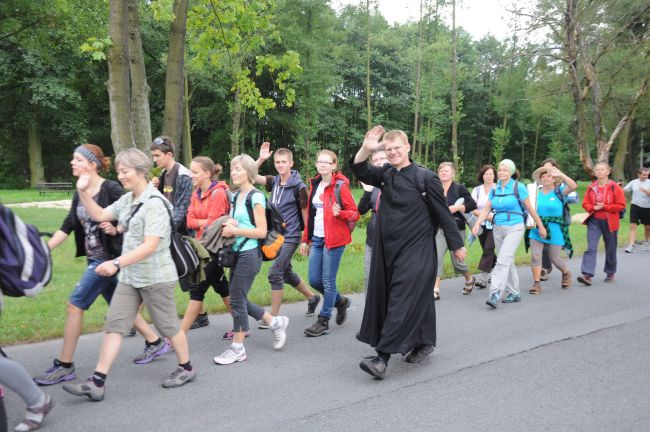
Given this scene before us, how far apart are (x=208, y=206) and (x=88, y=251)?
48.8 inches

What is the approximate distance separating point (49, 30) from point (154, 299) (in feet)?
68.6

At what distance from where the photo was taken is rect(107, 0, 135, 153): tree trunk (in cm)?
864

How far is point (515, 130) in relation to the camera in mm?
62188

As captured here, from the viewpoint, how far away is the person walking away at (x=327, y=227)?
600cm

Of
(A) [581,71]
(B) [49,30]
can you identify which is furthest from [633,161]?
(B) [49,30]

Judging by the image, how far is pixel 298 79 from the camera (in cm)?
3503

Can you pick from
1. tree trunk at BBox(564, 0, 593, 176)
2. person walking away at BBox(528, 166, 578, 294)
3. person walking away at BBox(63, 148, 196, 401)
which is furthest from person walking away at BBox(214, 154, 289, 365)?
tree trunk at BBox(564, 0, 593, 176)

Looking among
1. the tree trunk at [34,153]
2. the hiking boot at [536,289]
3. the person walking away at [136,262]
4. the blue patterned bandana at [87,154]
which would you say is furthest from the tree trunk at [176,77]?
the tree trunk at [34,153]

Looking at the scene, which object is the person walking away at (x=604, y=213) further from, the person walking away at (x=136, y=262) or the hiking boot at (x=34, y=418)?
the hiking boot at (x=34, y=418)

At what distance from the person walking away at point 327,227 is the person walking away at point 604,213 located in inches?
202

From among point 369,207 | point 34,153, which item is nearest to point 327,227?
point 369,207

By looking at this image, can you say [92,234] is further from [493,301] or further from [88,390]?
[493,301]

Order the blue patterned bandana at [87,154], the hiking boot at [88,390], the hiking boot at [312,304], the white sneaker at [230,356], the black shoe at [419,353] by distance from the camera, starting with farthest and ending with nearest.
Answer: the hiking boot at [312,304] < the black shoe at [419,353] < the white sneaker at [230,356] < the blue patterned bandana at [87,154] < the hiking boot at [88,390]

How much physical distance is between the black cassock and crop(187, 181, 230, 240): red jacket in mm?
1384
